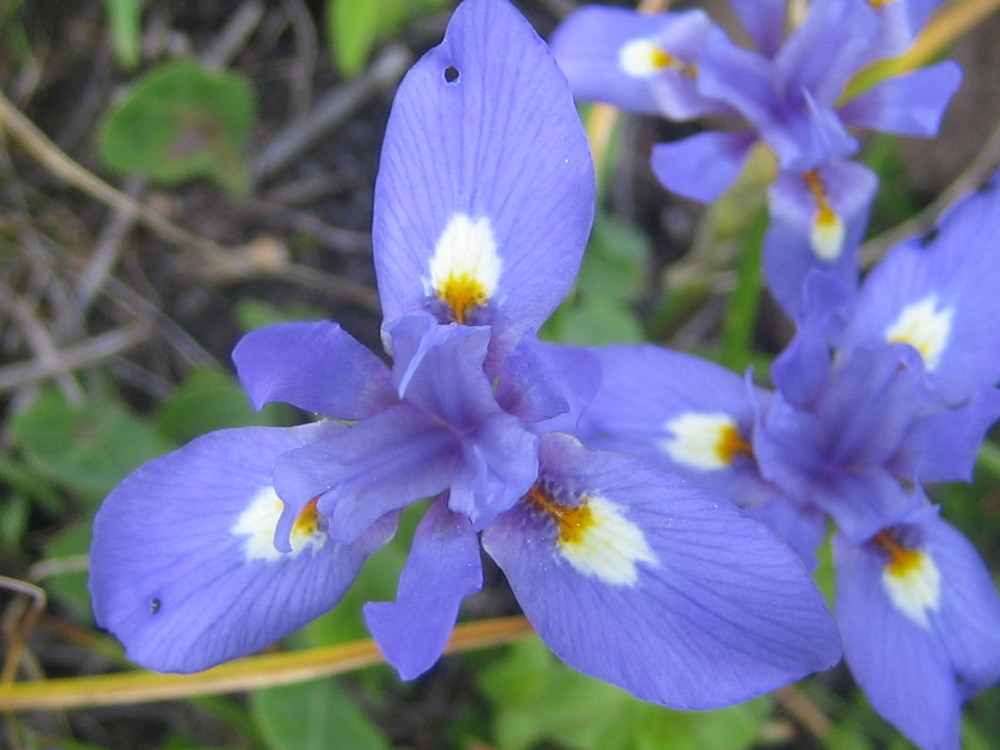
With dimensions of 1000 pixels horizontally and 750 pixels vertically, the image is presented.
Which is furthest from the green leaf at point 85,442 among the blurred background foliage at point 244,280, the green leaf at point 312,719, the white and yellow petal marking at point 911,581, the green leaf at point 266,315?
the white and yellow petal marking at point 911,581

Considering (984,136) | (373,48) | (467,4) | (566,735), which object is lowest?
(566,735)

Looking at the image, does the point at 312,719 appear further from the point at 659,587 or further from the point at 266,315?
the point at 659,587

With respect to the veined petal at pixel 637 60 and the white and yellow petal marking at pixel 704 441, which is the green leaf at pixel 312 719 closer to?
the white and yellow petal marking at pixel 704 441

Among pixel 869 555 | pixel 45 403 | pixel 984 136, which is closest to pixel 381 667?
pixel 45 403

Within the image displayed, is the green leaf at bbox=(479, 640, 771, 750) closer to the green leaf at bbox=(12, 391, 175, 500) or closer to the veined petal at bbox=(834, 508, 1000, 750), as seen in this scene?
the veined petal at bbox=(834, 508, 1000, 750)

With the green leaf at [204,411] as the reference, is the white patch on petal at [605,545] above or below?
above

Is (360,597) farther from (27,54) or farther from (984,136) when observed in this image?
(984,136)

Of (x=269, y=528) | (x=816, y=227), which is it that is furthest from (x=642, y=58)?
(x=269, y=528)
